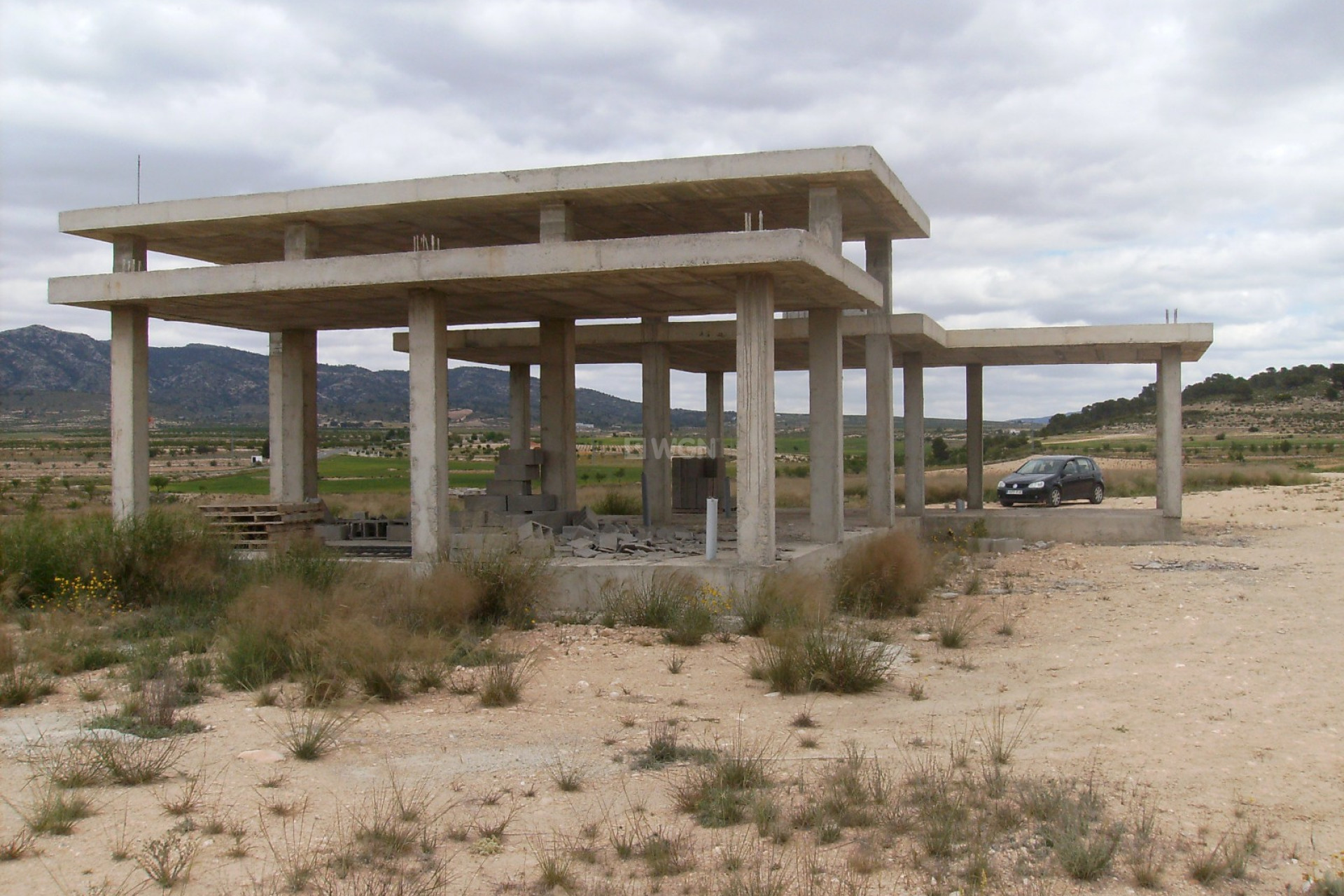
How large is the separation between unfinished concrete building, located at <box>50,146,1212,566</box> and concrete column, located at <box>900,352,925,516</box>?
1743 millimetres

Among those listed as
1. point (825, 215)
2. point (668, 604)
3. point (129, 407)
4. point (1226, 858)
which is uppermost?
point (825, 215)

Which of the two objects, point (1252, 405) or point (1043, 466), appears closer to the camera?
point (1043, 466)

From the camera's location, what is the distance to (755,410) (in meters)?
13.6

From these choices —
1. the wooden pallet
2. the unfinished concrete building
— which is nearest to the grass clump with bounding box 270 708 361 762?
the unfinished concrete building

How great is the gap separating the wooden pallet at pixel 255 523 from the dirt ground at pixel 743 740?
643 centimetres

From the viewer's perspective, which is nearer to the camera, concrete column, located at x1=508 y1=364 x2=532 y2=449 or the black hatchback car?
concrete column, located at x1=508 y1=364 x2=532 y2=449

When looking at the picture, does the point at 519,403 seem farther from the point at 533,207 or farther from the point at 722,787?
the point at 722,787

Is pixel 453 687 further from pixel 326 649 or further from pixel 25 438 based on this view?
pixel 25 438

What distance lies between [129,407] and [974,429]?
19.3 meters

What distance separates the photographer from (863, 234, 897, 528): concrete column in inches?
794

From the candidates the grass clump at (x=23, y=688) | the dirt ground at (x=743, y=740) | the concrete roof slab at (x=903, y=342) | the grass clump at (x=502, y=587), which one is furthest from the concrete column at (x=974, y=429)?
the grass clump at (x=23, y=688)

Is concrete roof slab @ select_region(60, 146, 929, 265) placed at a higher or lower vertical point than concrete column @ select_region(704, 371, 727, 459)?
higher

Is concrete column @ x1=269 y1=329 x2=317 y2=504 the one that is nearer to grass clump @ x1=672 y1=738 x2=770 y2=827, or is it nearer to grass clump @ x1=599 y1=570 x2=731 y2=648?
grass clump @ x1=599 y1=570 x2=731 y2=648

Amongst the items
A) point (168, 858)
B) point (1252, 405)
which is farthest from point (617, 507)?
point (1252, 405)
